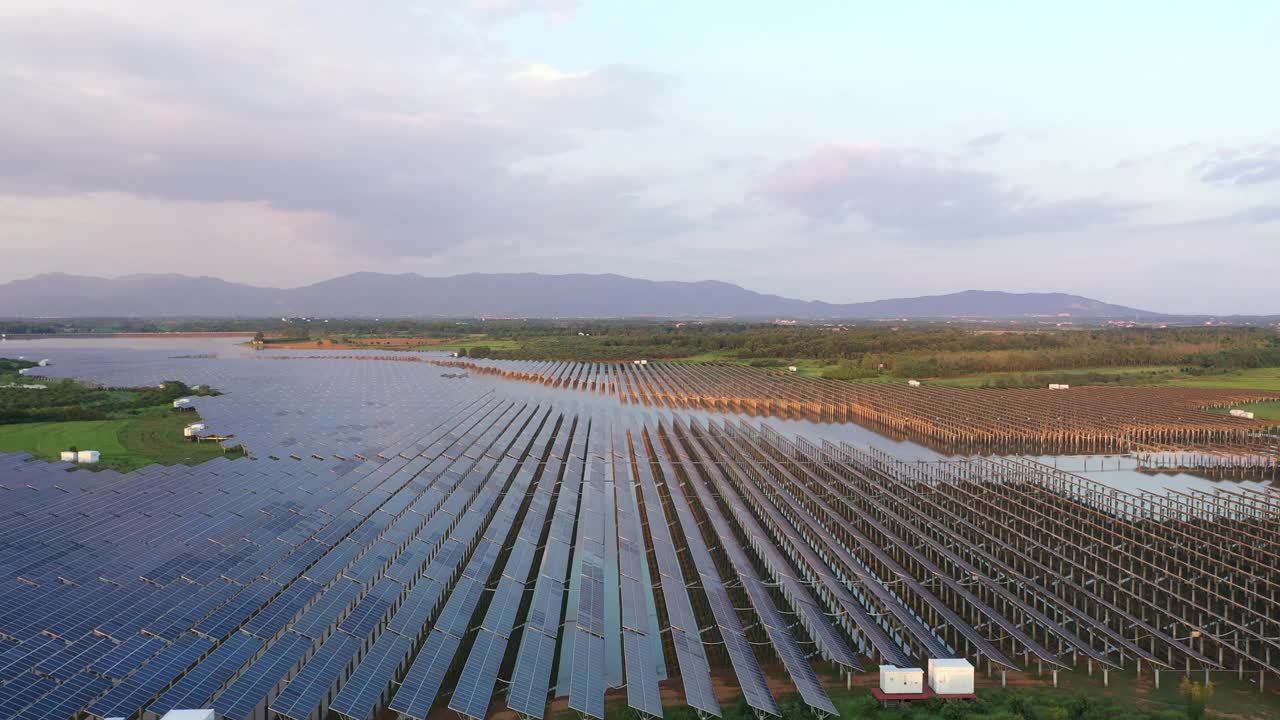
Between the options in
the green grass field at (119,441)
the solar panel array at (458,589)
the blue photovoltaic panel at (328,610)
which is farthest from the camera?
the green grass field at (119,441)

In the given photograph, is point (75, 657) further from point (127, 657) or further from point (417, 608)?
point (417, 608)

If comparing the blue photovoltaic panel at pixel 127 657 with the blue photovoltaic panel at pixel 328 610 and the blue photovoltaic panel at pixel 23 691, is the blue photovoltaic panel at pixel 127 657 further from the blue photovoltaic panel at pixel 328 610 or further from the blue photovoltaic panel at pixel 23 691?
the blue photovoltaic panel at pixel 328 610

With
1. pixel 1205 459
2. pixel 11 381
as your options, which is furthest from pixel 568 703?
pixel 11 381

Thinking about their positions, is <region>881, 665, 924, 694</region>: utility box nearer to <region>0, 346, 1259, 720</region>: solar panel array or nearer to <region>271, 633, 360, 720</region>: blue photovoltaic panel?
<region>0, 346, 1259, 720</region>: solar panel array

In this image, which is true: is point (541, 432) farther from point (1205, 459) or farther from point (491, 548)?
point (1205, 459)

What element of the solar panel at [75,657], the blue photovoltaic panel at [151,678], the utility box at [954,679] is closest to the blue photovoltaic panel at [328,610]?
the blue photovoltaic panel at [151,678]

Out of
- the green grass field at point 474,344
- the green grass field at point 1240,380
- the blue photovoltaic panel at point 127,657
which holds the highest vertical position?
the green grass field at point 474,344
